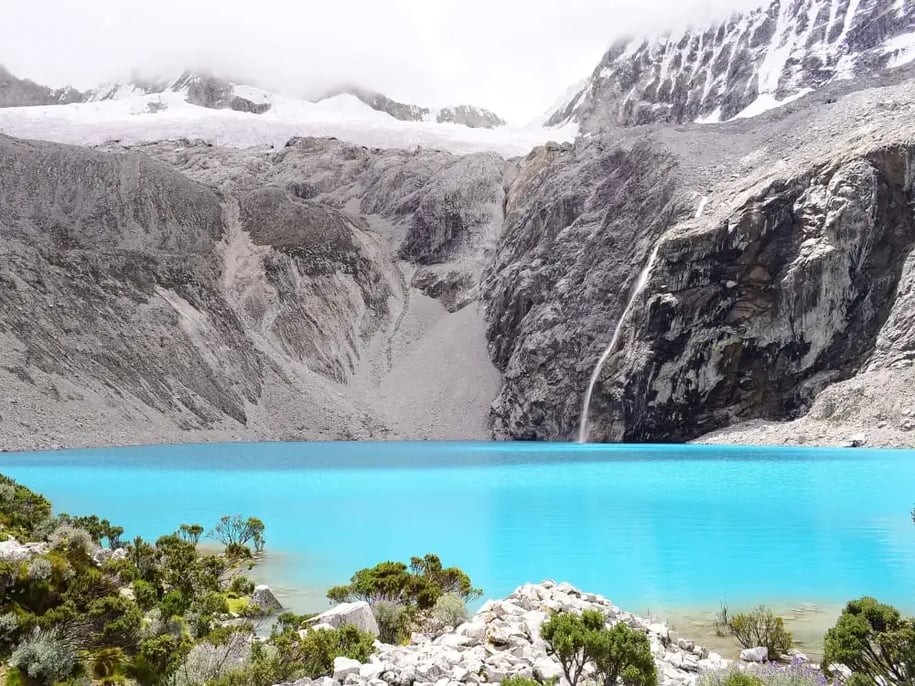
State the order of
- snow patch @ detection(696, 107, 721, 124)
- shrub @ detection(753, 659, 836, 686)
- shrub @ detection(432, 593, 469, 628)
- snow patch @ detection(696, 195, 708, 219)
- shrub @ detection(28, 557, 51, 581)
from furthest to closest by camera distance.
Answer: snow patch @ detection(696, 107, 721, 124) < snow patch @ detection(696, 195, 708, 219) < shrub @ detection(432, 593, 469, 628) < shrub @ detection(28, 557, 51, 581) < shrub @ detection(753, 659, 836, 686)

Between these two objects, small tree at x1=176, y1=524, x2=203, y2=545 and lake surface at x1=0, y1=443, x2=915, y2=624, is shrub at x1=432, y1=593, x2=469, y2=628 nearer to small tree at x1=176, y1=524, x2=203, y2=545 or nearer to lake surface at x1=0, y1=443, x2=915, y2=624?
lake surface at x1=0, y1=443, x2=915, y2=624

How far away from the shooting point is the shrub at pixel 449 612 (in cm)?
1124

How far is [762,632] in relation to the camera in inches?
426

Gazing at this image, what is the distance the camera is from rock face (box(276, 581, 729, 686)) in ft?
25.3

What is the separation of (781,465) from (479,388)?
46494mm

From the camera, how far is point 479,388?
84.1m

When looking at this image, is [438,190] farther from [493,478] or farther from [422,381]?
[493,478]

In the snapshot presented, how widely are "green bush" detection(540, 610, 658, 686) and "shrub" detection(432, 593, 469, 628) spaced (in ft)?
10.6

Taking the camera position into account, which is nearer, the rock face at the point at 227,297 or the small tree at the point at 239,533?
the small tree at the point at 239,533

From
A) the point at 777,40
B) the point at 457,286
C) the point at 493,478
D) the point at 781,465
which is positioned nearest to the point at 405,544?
the point at 493,478

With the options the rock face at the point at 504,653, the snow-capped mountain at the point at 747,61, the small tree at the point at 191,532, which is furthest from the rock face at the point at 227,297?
the rock face at the point at 504,653

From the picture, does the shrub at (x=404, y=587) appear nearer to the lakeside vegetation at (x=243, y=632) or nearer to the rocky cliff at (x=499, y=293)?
the lakeside vegetation at (x=243, y=632)

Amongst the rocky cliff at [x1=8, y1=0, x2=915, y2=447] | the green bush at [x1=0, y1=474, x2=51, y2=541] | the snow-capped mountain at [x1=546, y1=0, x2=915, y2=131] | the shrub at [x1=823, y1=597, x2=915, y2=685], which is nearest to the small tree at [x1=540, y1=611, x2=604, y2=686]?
the shrub at [x1=823, y1=597, x2=915, y2=685]

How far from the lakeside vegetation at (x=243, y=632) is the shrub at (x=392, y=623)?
0.02 m
